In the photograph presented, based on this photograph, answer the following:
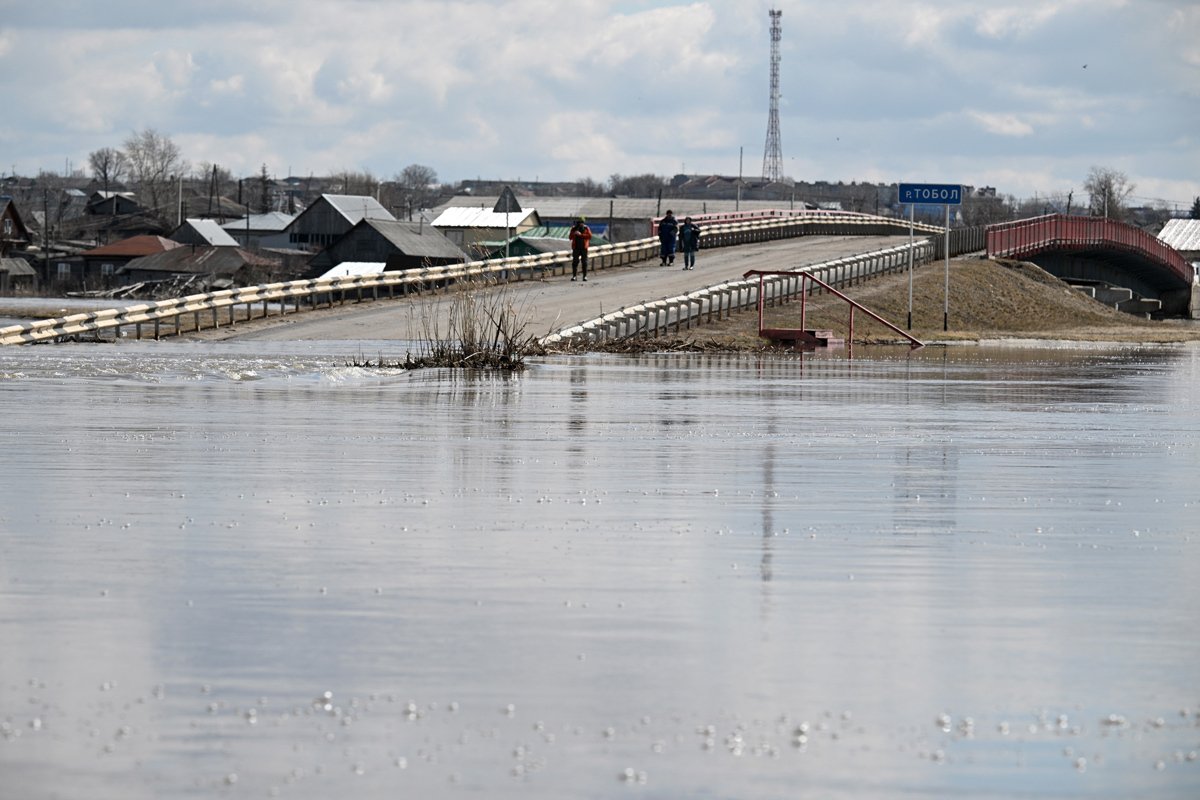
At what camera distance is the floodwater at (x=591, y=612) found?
7148 mm

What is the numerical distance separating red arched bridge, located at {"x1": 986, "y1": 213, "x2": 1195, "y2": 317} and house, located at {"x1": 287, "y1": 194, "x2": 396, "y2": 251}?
238 ft

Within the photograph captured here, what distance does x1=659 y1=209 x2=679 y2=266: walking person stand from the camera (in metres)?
61.7

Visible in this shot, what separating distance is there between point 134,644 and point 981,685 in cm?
373

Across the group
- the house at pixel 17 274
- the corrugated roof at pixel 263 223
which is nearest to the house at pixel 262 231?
the corrugated roof at pixel 263 223

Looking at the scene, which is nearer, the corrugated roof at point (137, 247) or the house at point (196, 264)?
the house at point (196, 264)

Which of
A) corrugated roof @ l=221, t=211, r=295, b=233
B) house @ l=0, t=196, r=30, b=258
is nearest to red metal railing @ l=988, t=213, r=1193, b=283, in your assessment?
corrugated roof @ l=221, t=211, r=295, b=233

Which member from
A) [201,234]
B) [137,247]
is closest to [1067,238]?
[201,234]

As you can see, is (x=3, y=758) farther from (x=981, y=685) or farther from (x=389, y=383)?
(x=389, y=383)

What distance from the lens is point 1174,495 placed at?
612 inches

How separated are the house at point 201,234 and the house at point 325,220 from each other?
6.00m

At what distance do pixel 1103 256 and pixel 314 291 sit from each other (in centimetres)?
5664

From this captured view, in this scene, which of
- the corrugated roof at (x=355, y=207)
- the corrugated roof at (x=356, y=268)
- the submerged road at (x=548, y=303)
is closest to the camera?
the submerged road at (x=548, y=303)

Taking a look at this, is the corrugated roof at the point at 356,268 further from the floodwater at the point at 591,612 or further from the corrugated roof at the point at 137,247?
the floodwater at the point at 591,612

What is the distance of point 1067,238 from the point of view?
283ft
